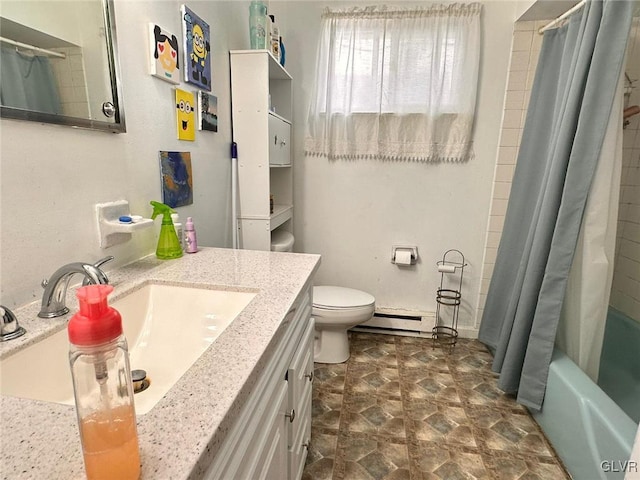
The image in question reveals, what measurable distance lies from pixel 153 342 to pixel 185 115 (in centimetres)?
89

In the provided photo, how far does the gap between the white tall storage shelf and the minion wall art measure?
0.36m

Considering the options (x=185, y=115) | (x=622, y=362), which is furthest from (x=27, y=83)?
(x=622, y=362)

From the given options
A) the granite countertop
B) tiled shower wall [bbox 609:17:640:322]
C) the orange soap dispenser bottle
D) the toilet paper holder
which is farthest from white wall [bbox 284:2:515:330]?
the orange soap dispenser bottle

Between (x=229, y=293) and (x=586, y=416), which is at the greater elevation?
(x=229, y=293)

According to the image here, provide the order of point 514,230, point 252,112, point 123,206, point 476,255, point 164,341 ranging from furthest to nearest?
point 476,255 → point 514,230 → point 252,112 → point 123,206 → point 164,341

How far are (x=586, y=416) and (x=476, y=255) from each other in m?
1.18

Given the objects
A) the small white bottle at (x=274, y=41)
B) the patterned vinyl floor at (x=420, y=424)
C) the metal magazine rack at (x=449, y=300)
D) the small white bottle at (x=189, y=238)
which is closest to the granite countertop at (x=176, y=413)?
the small white bottle at (x=189, y=238)

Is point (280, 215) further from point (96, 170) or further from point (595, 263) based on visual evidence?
point (595, 263)

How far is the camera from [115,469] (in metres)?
0.37

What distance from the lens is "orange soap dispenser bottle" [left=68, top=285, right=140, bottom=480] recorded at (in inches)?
14.0

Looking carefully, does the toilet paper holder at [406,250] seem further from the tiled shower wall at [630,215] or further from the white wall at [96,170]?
the white wall at [96,170]

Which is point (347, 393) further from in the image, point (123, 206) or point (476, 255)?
point (123, 206)

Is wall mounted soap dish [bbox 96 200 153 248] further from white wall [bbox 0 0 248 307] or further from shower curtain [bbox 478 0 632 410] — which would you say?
shower curtain [bbox 478 0 632 410]

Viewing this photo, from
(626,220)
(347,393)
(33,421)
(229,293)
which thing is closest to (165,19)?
(229,293)
